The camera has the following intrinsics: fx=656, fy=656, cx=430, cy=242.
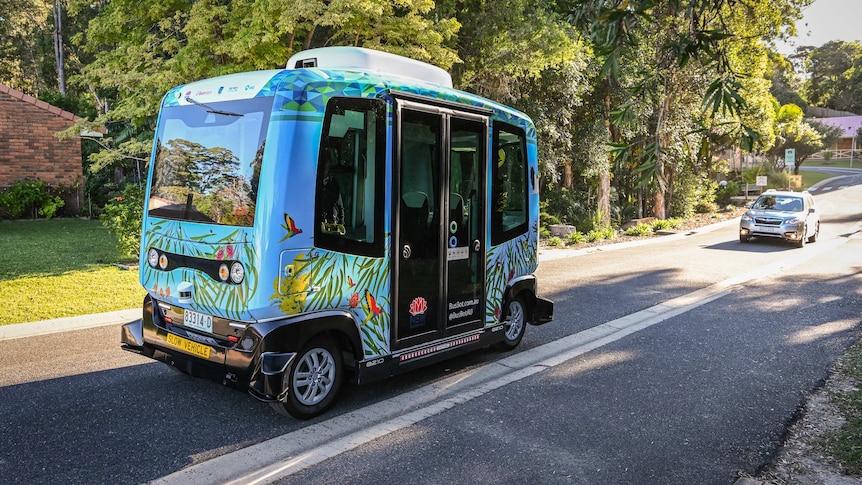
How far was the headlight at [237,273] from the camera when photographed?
5102 millimetres

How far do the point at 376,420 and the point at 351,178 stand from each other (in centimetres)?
204

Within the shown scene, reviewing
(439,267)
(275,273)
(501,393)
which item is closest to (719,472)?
(501,393)

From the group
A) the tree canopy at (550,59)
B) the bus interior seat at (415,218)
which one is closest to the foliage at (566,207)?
the tree canopy at (550,59)

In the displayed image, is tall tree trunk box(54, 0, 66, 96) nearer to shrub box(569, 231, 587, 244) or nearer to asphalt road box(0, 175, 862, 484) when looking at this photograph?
shrub box(569, 231, 587, 244)

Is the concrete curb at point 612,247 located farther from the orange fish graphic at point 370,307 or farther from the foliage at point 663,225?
the orange fish graphic at point 370,307

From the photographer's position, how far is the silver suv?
1945 centimetres

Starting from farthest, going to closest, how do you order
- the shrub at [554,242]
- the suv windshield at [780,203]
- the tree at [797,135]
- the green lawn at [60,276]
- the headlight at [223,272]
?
the tree at [797,135] < the suv windshield at [780,203] < the shrub at [554,242] < the green lawn at [60,276] < the headlight at [223,272]

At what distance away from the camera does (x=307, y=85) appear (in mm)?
5219

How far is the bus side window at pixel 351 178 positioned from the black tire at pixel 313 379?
2.84 ft


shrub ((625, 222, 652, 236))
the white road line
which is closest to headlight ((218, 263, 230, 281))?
the white road line

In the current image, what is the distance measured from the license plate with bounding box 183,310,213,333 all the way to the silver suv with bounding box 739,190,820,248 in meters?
18.5

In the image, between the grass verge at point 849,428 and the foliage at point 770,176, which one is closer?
the grass verge at point 849,428

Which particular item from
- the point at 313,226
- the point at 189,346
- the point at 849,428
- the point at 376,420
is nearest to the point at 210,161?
the point at 313,226

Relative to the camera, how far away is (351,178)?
553cm
